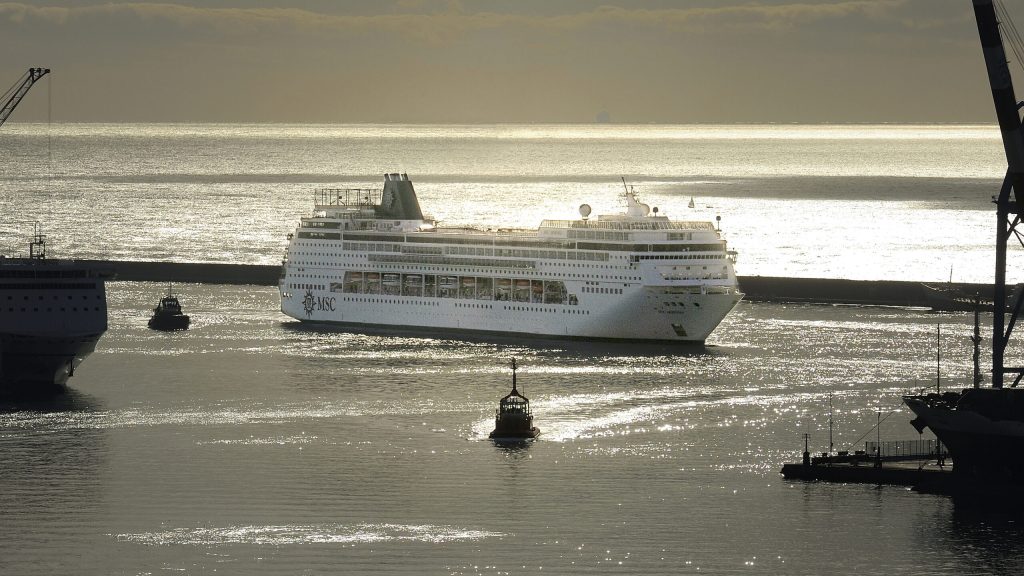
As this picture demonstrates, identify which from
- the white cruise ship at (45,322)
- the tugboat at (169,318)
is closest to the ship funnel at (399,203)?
the tugboat at (169,318)

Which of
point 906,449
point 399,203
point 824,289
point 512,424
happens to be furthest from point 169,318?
point 906,449

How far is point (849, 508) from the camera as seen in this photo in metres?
39.9

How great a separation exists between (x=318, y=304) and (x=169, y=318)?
6.95 meters

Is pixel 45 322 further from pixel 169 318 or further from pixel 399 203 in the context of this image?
pixel 399 203

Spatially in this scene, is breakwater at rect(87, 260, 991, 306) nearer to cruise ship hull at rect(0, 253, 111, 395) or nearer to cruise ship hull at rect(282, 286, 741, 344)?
cruise ship hull at rect(282, 286, 741, 344)

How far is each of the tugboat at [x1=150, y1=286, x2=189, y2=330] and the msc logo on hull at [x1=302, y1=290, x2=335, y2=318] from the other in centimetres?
567

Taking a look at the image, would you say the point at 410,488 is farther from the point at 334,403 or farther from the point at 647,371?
the point at 647,371

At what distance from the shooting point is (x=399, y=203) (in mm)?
78562

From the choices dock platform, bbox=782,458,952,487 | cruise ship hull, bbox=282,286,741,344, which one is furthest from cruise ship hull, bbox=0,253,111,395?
dock platform, bbox=782,458,952,487

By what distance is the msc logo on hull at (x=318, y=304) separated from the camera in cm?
7669

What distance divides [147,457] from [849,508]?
16245mm

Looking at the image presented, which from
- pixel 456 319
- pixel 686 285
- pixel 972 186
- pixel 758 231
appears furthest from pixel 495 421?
pixel 972 186

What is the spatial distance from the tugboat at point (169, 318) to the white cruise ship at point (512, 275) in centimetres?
579

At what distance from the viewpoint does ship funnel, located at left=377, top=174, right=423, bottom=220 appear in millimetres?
78625
